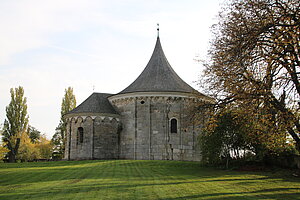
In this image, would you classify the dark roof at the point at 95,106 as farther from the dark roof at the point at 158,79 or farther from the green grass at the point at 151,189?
the green grass at the point at 151,189

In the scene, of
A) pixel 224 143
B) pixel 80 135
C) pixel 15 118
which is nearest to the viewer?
pixel 224 143

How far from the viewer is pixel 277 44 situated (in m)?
15.6

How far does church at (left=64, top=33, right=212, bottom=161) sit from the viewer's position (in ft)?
113

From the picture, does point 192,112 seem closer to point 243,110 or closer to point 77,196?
point 243,110

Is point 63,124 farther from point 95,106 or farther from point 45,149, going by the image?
point 95,106

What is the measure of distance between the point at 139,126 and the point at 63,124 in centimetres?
2609

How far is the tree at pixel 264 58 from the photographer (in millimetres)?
15836

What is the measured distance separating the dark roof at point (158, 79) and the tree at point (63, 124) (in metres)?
20.9

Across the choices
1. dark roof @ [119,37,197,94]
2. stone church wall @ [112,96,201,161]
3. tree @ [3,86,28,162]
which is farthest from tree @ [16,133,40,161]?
dark roof @ [119,37,197,94]

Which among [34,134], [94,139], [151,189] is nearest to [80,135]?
[94,139]

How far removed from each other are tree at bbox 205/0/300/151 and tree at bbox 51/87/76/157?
40672 millimetres

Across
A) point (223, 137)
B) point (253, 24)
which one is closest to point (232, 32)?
point (253, 24)

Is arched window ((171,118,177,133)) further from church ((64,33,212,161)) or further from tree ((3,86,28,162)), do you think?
tree ((3,86,28,162))

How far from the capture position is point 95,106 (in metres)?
36.9
